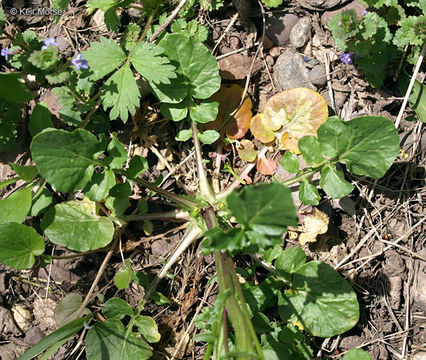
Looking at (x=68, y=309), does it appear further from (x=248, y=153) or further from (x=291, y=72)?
(x=291, y=72)

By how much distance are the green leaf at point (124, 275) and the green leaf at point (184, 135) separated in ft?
3.10

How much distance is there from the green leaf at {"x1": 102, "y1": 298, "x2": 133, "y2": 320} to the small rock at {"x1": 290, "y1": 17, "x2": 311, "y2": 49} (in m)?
2.29

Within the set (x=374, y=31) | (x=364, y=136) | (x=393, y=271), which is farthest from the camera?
(x=393, y=271)

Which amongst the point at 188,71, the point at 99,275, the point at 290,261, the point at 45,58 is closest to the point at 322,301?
the point at 290,261

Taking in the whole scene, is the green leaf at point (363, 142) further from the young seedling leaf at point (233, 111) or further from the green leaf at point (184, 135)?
the green leaf at point (184, 135)

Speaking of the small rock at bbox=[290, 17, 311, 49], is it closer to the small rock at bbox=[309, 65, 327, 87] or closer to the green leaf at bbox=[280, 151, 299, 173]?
the small rock at bbox=[309, 65, 327, 87]

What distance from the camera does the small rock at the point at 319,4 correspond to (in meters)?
3.34

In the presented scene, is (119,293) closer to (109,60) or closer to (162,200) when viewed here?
(162,200)

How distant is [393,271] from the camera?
3195 millimetres

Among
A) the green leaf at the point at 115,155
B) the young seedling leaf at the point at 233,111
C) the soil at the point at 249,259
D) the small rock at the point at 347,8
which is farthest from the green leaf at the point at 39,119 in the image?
the small rock at the point at 347,8

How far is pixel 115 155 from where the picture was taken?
108 inches

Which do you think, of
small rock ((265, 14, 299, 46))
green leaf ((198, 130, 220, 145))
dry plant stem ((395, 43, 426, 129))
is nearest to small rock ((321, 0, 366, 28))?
small rock ((265, 14, 299, 46))

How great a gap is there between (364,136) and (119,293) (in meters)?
2.06

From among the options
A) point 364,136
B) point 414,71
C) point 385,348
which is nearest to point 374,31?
point 414,71
